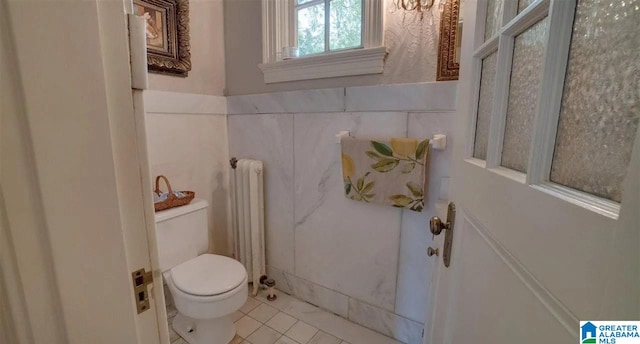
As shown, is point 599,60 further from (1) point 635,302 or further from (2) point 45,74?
(2) point 45,74

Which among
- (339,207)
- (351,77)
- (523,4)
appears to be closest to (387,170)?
(339,207)

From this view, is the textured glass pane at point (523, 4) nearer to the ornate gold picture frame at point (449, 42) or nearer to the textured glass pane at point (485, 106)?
the textured glass pane at point (485, 106)

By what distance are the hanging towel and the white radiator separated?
657 mm

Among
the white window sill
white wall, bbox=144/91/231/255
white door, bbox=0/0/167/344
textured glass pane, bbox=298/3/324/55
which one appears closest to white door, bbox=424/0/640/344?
white door, bbox=0/0/167/344

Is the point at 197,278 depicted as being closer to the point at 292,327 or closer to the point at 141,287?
the point at 292,327

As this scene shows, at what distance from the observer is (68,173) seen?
0.34m

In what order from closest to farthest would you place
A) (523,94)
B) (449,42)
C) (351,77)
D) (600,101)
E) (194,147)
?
1. (600,101)
2. (523,94)
3. (449,42)
4. (351,77)
5. (194,147)

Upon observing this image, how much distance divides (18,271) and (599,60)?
0.72 meters

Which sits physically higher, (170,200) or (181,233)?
(170,200)

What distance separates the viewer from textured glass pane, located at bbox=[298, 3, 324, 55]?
1634 millimetres

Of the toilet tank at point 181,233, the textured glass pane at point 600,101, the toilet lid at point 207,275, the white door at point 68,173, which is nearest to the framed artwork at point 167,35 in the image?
the toilet tank at point 181,233

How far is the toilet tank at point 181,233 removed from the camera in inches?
57.1

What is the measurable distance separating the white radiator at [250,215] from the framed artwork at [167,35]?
2.29 ft

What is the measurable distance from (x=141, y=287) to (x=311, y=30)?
1.67 m
